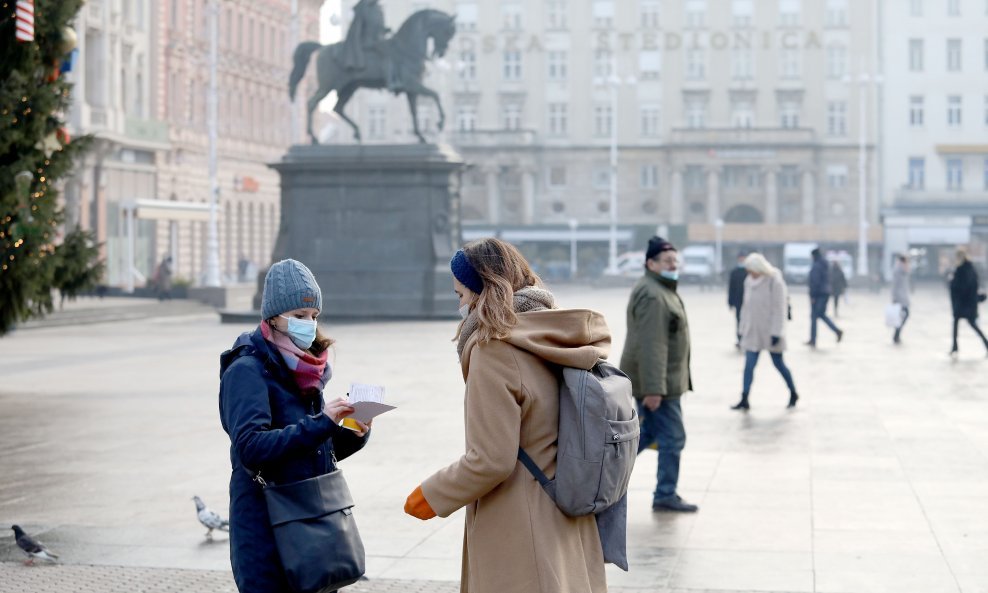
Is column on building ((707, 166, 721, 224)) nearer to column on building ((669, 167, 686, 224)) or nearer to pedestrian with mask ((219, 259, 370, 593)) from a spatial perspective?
column on building ((669, 167, 686, 224))

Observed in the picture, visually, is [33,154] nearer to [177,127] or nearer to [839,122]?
[177,127]

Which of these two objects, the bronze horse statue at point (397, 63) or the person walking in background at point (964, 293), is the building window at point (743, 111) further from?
the person walking in background at point (964, 293)

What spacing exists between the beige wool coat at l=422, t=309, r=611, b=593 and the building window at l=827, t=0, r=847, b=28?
94394 millimetres

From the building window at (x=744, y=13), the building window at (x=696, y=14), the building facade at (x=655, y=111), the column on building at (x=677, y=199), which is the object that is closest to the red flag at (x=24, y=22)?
the building facade at (x=655, y=111)

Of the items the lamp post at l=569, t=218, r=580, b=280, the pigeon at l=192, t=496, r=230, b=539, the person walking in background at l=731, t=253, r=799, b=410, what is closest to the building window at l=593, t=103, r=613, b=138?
the lamp post at l=569, t=218, r=580, b=280

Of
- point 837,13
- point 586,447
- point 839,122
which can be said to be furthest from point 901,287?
point 837,13

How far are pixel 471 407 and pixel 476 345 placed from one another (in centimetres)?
17

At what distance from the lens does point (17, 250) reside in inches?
673

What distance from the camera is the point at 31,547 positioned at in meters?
8.20

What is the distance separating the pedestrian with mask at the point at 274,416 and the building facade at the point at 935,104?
90387 mm

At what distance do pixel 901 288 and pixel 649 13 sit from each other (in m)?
70.5

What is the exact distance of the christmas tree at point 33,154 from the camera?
16.8 metres

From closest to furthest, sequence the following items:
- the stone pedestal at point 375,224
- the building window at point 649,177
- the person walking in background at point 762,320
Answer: the person walking in background at point 762,320 → the stone pedestal at point 375,224 → the building window at point 649,177

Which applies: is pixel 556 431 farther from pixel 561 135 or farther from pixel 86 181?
pixel 561 135
